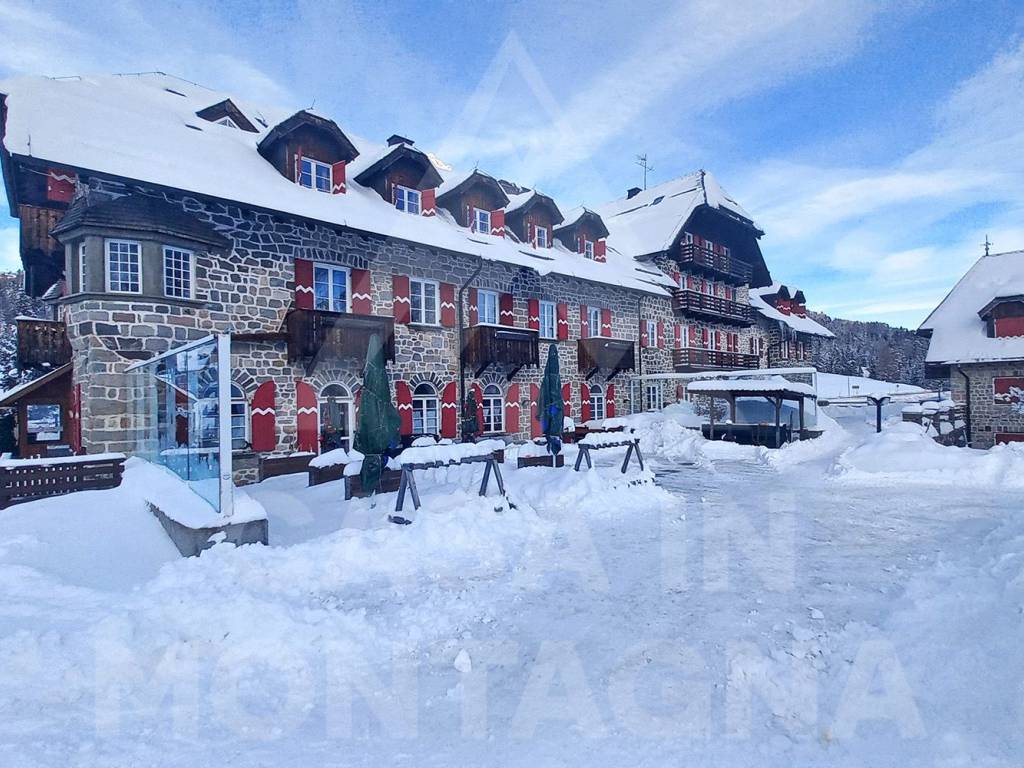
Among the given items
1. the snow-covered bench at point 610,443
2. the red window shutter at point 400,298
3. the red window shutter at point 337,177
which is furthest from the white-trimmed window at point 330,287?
the snow-covered bench at point 610,443

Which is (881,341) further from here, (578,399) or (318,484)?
(318,484)

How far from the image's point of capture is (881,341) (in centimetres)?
9144

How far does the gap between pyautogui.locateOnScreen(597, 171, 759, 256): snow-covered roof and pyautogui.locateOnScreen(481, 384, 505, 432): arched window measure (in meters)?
12.0

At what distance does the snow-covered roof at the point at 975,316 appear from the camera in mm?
21953

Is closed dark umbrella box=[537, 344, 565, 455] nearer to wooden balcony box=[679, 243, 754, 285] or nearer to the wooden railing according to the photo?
the wooden railing

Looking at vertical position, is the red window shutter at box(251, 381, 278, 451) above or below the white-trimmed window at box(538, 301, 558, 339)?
below

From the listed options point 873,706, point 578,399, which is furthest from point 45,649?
point 578,399

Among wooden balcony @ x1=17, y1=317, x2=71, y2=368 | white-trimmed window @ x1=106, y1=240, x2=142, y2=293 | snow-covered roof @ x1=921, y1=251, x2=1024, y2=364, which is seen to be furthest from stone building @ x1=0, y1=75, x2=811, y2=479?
snow-covered roof @ x1=921, y1=251, x2=1024, y2=364

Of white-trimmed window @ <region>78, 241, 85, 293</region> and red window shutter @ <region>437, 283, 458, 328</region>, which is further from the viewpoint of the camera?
red window shutter @ <region>437, 283, 458, 328</region>

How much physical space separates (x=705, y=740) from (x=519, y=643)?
171 centimetres

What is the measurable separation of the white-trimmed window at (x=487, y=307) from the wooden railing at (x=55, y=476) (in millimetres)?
10966

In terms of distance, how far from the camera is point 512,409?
19141mm

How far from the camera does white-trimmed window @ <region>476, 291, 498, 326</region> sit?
59.9 ft

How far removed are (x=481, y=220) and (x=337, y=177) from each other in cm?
544
